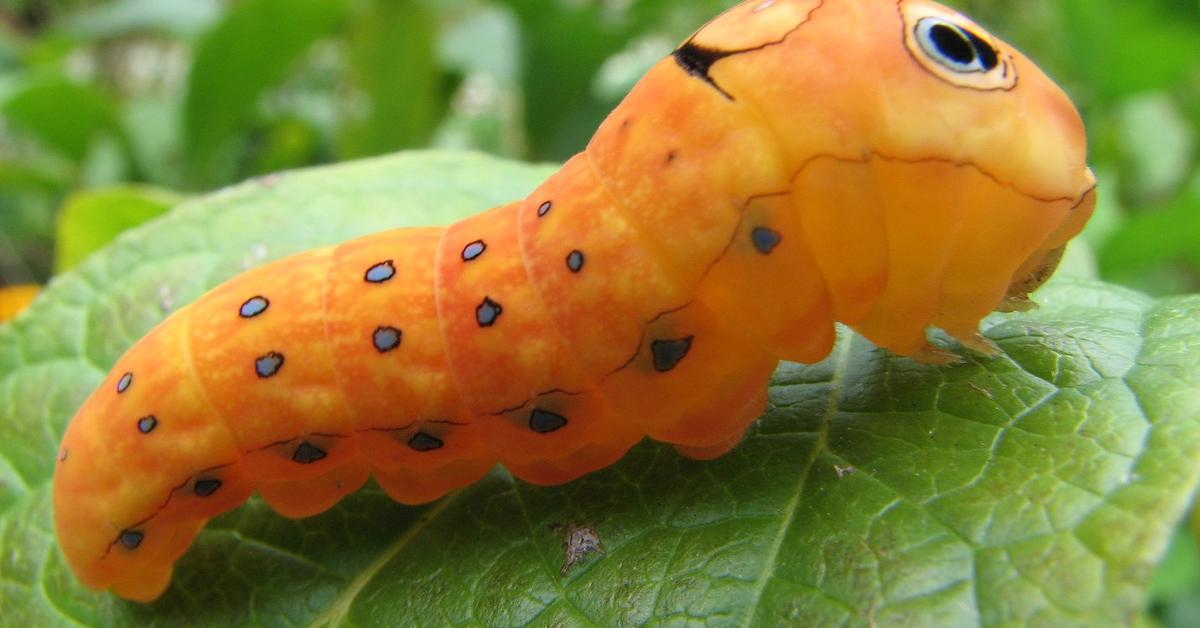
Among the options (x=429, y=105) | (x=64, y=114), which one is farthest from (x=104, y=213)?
(x=64, y=114)

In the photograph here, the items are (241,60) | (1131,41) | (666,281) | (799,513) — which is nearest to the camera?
(799,513)

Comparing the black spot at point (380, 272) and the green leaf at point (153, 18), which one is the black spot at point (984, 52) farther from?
the green leaf at point (153, 18)

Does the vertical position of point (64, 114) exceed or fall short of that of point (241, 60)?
it falls short

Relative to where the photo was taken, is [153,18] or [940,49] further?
[153,18]

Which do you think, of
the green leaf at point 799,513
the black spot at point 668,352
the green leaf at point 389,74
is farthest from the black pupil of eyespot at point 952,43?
the green leaf at point 389,74

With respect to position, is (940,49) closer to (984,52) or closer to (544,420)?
(984,52)

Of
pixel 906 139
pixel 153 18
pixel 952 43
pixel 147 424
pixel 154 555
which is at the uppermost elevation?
pixel 952 43

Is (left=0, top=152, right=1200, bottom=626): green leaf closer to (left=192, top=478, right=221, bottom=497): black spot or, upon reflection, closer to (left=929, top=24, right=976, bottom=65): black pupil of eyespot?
(left=192, top=478, right=221, bottom=497): black spot

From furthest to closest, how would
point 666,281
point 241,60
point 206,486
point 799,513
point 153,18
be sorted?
1. point 153,18
2. point 241,60
3. point 206,486
4. point 666,281
5. point 799,513
